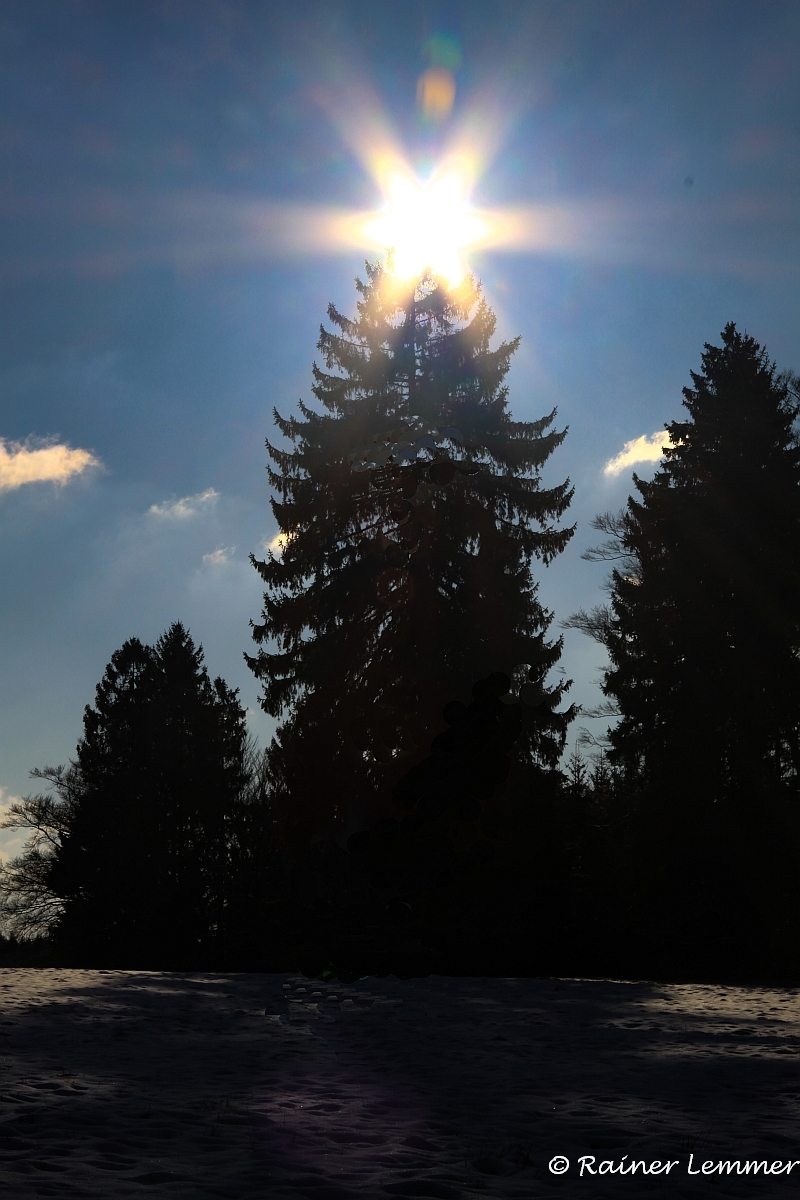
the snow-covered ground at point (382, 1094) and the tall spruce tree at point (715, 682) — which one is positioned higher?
the tall spruce tree at point (715, 682)

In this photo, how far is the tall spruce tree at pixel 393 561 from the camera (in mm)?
19812

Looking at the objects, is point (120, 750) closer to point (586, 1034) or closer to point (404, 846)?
point (586, 1034)

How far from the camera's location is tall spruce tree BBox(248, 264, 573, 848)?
65.0ft

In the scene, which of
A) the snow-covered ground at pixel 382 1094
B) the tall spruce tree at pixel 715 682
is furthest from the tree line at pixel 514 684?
the snow-covered ground at pixel 382 1094

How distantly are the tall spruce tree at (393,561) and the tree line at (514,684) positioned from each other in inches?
→ 2.4

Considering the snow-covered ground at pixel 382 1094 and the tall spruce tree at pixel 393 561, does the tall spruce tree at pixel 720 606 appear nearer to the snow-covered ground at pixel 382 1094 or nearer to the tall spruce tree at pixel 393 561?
the tall spruce tree at pixel 393 561

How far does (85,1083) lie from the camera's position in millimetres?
6273

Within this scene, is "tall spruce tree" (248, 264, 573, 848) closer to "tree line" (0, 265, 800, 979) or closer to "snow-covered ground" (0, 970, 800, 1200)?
"tree line" (0, 265, 800, 979)

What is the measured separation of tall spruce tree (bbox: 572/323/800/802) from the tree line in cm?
7

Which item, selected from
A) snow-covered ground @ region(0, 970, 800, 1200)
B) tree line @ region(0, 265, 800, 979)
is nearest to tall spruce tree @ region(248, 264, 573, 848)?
tree line @ region(0, 265, 800, 979)

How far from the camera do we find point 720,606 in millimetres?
21812

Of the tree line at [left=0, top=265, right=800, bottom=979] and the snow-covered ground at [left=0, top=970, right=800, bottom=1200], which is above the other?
the tree line at [left=0, top=265, right=800, bottom=979]

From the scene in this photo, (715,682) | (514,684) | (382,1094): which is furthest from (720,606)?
(382,1094)

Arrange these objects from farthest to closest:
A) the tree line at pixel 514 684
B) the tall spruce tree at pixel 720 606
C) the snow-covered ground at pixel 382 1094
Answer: the tall spruce tree at pixel 720 606 < the tree line at pixel 514 684 < the snow-covered ground at pixel 382 1094
